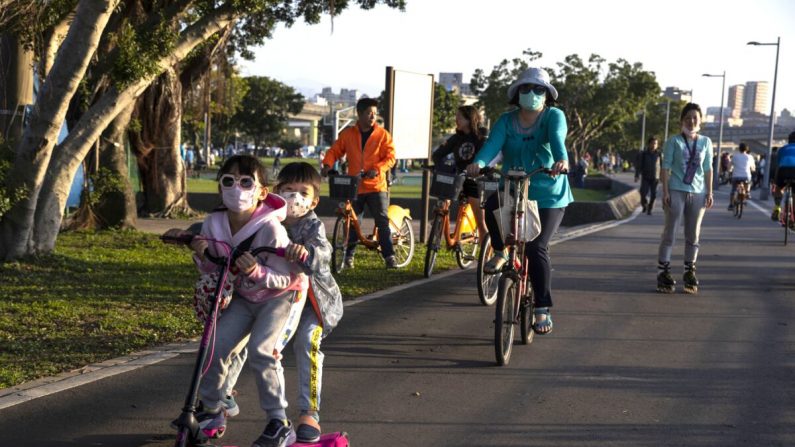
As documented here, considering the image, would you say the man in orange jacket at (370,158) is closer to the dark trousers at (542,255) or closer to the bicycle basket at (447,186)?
the bicycle basket at (447,186)

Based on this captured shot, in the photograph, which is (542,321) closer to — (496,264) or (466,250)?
(496,264)

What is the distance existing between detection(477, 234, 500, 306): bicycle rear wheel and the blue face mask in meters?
1.92

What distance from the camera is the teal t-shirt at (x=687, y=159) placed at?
381 inches

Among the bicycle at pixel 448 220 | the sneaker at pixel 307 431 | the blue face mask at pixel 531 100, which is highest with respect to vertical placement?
the blue face mask at pixel 531 100

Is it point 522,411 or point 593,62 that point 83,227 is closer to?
point 522,411

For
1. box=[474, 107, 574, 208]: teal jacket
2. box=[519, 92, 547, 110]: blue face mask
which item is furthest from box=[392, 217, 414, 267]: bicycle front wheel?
box=[519, 92, 547, 110]: blue face mask

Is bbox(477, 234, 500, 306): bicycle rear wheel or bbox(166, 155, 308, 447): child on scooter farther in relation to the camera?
bbox(477, 234, 500, 306): bicycle rear wheel

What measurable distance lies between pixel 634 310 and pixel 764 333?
130 centimetres

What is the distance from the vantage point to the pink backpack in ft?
14.7

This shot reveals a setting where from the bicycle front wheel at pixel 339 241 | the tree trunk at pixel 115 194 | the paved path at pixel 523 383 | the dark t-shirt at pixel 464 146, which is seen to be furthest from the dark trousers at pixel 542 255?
the tree trunk at pixel 115 194

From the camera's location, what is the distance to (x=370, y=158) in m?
10.6

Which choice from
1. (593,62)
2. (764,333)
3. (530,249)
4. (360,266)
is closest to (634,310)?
(764,333)

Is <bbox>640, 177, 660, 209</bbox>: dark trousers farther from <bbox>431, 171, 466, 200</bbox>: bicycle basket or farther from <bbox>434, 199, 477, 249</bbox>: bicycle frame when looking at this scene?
<bbox>431, 171, 466, 200</bbox>: bicycle basket

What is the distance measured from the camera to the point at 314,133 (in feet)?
526
